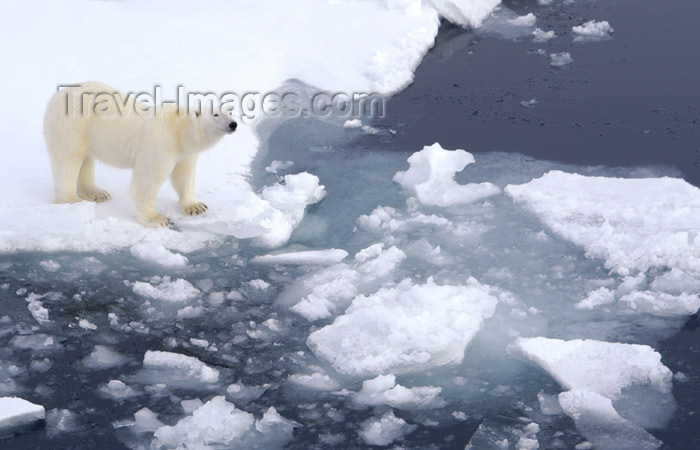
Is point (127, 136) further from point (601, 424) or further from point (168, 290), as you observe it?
point (601, 424)

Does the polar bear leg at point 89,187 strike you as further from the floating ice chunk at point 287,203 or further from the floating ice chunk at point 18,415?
the floating ice chunk at point 18,415

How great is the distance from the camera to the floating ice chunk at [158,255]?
5.41 metres

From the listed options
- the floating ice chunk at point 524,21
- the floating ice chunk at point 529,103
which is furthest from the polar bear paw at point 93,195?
the floating ice chunk at point 524,21

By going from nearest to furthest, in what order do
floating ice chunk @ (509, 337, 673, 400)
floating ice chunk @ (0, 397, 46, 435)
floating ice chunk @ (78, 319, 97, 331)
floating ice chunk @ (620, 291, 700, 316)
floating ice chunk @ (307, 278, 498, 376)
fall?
floating ice chunk @ (0, 397, 46, 435), floating ice chunk @ (509, 337, 673, 400), floating ice chunk @ (307, 278, 498, 376), floating ice chunk @ (78, 319, 97, 331), floating ice chunk @ (620, 291, 700, 316)

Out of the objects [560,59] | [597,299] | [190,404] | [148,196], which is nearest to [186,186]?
[148,196]

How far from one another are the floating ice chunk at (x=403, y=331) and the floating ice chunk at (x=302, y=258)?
19.7 inches

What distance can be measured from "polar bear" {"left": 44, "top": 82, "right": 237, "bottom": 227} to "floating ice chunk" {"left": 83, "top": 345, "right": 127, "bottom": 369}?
1.15 metres

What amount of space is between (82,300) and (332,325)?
135cm

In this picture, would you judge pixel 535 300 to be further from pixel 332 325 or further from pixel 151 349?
pixel 151 349

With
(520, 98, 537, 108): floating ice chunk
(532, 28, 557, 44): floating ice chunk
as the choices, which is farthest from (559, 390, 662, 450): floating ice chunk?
(532, 28, 557, 44): floating ice chunk

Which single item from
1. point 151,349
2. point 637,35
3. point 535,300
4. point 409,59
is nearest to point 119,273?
point 151,349

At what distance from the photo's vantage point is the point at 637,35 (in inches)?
339

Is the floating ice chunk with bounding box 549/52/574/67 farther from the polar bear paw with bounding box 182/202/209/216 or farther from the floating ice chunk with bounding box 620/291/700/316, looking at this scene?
the polar bear paw with bounding box 182/202/209/216

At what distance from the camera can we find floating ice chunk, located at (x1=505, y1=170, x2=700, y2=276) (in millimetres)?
5516
